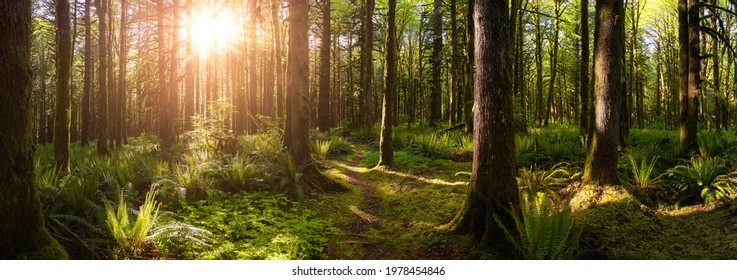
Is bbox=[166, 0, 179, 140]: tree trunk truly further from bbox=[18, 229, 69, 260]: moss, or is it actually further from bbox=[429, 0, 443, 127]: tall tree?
bbox=[429, 0, 443, 127]: tall tree

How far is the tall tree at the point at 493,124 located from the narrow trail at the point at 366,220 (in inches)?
48.7

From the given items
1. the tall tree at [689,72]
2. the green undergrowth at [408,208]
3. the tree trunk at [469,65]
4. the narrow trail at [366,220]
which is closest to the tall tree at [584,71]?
the tree trunk at [469,65]

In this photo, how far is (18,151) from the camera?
272 centimetres

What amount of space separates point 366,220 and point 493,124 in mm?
2556

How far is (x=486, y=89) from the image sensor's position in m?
3.89

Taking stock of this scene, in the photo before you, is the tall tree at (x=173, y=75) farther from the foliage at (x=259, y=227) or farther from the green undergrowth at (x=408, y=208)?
the foliage at (x=259, y=227)

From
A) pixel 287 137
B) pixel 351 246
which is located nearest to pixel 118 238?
pixel 351 246

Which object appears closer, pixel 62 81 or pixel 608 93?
pixel 608 93

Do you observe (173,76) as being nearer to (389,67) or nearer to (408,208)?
(389,67)

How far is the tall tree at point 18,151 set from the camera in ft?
8.77

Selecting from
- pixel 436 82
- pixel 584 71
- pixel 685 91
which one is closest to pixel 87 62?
pixel 436 82

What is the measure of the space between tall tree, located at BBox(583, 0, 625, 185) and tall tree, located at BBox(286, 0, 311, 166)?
16.3 feet

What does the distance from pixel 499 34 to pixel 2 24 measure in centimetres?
433

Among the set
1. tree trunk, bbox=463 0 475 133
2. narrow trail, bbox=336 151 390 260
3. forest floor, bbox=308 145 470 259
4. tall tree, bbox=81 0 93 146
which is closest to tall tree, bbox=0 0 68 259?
forest floor, bbox=308 145 470 259
